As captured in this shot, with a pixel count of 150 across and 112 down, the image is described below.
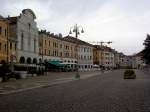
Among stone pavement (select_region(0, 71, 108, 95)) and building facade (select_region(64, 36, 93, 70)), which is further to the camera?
building facade (select_region(64, 36, 93, 70))

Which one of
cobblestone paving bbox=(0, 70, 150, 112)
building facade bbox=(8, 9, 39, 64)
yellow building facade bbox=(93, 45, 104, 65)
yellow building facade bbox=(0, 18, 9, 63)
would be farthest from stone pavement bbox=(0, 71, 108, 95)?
yellow building facade bbox=(93, 45, 104, 65)

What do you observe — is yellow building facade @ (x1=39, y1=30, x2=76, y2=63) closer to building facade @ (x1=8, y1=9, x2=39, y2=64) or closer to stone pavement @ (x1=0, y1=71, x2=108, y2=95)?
building facade @ (x1=8, y1=9, x2=39, y2=64)

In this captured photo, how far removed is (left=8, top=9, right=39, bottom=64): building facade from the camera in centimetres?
7488

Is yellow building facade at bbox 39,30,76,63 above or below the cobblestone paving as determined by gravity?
above

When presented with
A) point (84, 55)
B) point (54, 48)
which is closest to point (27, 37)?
point (54, 48)

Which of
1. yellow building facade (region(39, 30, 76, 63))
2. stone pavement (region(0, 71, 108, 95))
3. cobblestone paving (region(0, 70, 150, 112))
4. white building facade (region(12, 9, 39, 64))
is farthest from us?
yellow building facade (region(39, 30, 76, 63))

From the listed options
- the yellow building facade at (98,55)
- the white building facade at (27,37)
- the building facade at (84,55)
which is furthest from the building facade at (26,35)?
the yellow building facade at (98,55)

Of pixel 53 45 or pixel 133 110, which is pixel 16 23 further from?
pixel 133 110

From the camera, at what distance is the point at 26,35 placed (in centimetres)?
8006

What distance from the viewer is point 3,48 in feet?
211

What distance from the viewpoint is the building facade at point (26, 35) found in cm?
7488

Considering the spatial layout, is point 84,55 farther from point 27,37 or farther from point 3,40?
point 3,40

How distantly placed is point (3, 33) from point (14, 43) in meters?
7.87

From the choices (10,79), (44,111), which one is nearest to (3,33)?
(10,79)
